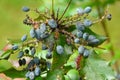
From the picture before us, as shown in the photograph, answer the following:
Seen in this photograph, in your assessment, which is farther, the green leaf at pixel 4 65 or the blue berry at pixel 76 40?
the green leaf at pixel 4 65

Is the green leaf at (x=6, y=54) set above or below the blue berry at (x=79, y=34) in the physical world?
below

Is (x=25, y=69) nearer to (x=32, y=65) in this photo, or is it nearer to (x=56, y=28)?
(x=32, y=65)

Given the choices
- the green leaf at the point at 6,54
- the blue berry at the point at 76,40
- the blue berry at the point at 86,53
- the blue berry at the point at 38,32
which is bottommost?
the blue berry at the point at 86,53

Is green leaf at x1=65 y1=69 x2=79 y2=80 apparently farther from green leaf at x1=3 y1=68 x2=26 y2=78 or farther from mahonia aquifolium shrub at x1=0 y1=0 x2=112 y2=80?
green leaf at x1=3 y1=68 x2=26 y2=78

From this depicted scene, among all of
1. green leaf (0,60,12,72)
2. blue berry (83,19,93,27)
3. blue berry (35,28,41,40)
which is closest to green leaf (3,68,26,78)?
green leaf (0,60,12,72)

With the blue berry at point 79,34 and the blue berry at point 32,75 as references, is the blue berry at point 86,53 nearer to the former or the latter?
the blue berry at point 79,34

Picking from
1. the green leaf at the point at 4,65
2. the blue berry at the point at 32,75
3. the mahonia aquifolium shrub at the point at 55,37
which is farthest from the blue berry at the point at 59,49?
the green leaf at the point at 4,65

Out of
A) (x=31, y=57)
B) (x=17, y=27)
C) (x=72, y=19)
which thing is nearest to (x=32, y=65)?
(x=31, y=57)
